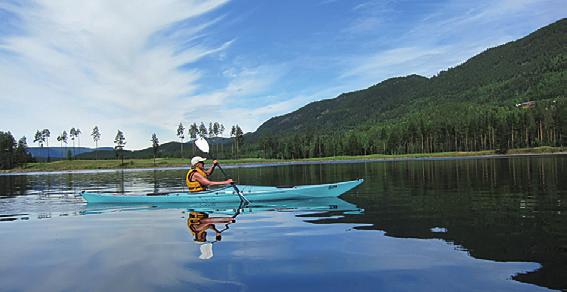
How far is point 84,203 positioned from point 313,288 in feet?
75.5

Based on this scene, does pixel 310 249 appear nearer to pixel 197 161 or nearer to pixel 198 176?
pixel 197 161

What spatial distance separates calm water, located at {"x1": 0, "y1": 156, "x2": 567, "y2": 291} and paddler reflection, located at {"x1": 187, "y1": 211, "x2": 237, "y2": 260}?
0.39 ft

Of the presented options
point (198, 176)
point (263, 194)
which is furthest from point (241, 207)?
point (198, 176)

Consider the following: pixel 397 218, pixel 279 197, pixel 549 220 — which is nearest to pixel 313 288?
pixel 397 218

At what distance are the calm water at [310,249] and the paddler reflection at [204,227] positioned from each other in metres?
0.12

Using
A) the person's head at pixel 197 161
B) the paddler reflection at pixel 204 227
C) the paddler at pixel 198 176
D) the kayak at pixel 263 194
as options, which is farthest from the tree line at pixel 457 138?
the paddler reflection at pixel 204 227

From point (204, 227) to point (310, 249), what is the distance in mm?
5944

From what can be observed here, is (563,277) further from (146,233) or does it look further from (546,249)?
(146,233)

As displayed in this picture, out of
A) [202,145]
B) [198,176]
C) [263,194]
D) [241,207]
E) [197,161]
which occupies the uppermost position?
[202,145]

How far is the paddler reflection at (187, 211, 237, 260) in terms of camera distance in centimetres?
1214

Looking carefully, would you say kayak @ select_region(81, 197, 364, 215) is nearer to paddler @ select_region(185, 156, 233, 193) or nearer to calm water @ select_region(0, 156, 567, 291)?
calm water @ select_region(0, 156, 567, 291)

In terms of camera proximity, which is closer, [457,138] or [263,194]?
[263,194]

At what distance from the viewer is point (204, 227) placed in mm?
16172

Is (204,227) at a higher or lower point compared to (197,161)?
lower
